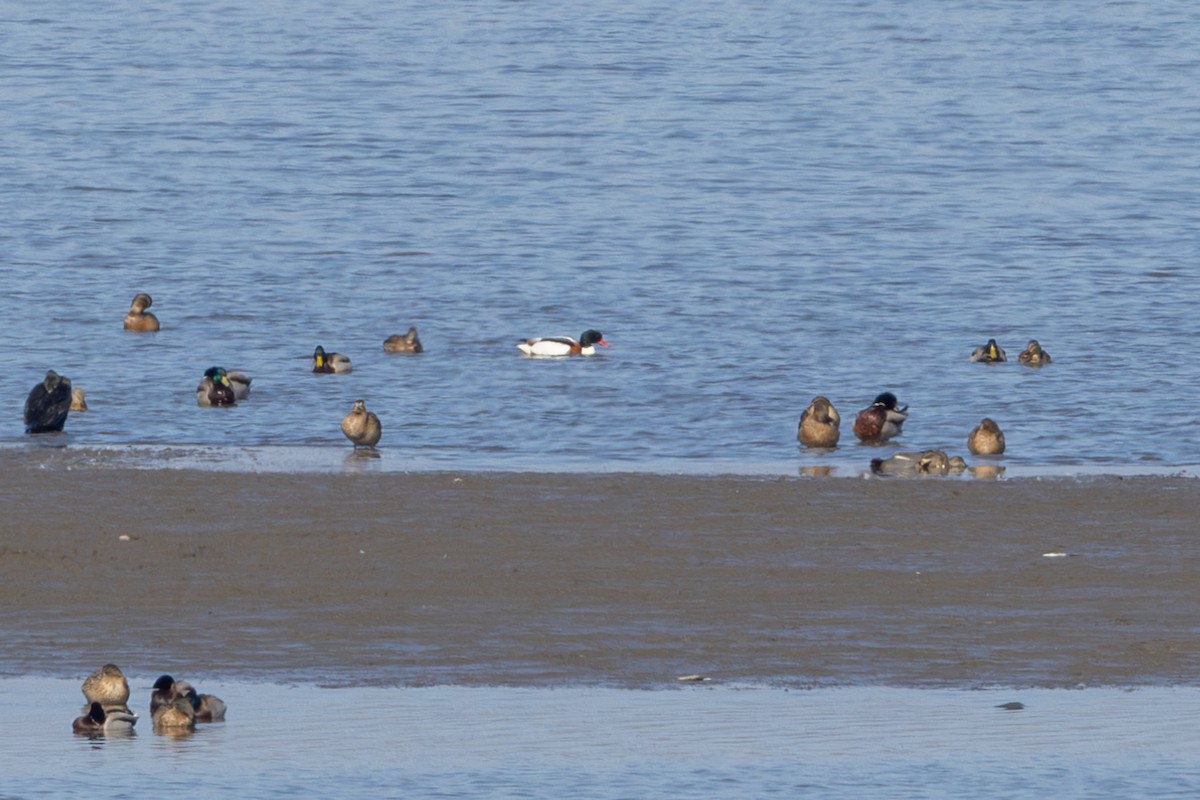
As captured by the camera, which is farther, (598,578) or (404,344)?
(404,344)

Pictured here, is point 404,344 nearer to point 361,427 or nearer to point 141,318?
point 141,318

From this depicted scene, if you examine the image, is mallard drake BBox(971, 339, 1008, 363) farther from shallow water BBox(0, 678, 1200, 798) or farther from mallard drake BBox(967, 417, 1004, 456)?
shallow water BBox(0, 678, 1200, 798)

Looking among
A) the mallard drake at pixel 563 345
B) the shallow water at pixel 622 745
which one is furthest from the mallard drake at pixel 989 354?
the shallow water at pixel 622 745

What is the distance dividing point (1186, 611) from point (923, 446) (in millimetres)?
5848

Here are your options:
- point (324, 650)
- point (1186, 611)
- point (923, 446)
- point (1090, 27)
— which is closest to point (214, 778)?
point (324, 650)

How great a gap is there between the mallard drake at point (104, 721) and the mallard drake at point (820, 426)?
8.40 meters

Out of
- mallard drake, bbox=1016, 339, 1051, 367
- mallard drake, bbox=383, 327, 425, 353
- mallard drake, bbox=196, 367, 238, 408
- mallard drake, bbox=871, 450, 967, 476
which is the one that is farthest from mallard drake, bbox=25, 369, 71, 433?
mallard drake, bbox=1016, 339, 1051, 367

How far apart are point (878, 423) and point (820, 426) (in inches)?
21.7

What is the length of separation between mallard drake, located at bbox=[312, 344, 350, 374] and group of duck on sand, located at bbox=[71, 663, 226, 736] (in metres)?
11.1

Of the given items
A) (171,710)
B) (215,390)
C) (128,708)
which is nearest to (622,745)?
(171,710)

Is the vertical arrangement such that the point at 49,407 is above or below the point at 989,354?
below

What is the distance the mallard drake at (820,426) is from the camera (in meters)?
16.9

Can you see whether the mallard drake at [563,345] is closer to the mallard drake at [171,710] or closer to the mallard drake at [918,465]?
the mallard drake at [918,465]

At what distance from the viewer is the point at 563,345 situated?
21.0 meters
